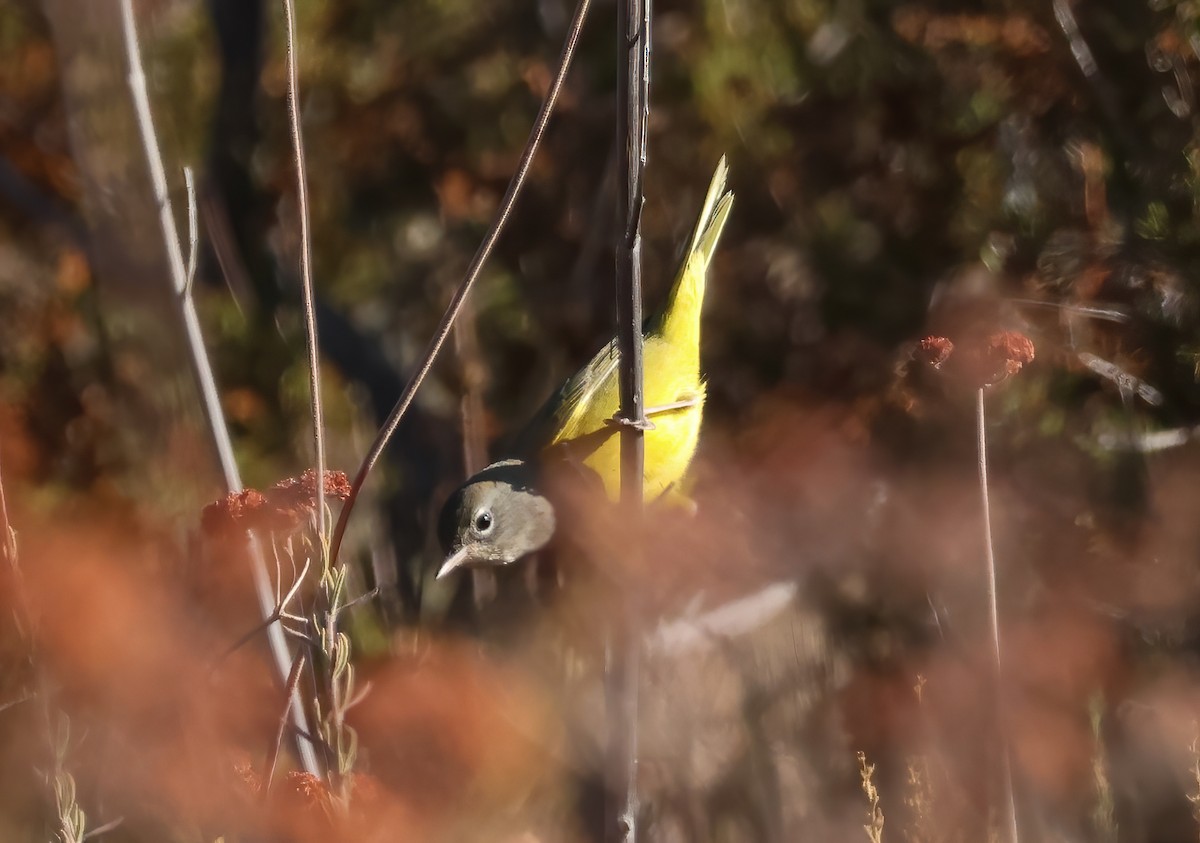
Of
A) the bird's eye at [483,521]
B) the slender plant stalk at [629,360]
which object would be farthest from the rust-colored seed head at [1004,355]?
the bird's eye at [483,521]

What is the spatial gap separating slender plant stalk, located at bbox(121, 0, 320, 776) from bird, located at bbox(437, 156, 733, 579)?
879 mm

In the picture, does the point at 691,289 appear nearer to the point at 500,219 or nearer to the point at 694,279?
the point at 694,279

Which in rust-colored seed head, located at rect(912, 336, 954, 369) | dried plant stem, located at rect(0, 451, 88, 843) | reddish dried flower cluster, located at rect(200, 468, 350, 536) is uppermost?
reddish dried flower cluster, located at rect(200, 468, 350, 536)

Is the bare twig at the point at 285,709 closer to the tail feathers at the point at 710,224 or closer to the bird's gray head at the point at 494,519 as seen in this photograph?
the bird's gray head at the point at 494,519

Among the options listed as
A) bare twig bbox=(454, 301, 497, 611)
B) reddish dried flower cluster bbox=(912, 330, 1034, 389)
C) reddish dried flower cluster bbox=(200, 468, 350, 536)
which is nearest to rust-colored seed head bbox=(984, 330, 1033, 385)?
reddish dried flower cluster bbox=(912, 330, 1034, 389)

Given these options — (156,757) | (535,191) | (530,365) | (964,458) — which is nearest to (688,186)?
(535,191)

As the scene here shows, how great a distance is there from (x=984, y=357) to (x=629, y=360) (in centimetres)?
65

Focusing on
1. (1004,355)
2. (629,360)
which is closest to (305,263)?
(629,360)

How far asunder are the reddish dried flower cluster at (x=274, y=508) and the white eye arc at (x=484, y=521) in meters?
1.27

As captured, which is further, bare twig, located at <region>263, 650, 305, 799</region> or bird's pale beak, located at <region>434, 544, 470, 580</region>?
bird's pale beak, located at <region>434, 544, 470, 580</region>

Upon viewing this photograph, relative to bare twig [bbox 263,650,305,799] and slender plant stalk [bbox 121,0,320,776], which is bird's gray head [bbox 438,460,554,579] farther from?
bare twig [bbox 263,650,305,799]

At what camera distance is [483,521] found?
2721 mm

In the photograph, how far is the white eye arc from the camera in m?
2.70

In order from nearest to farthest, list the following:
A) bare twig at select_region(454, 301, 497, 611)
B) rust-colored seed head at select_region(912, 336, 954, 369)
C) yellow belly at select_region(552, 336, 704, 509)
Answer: rust-colored seed head at select_region(912, 336, 954, 369), yellow belly at select_region(552, 336, 704, 509), bare twig at select_region(454, 301, 497, 611)
